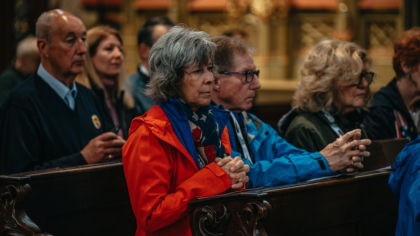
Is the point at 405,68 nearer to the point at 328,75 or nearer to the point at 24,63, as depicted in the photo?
the point at 328,75

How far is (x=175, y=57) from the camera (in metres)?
2.42

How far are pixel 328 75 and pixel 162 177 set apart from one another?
1.51m

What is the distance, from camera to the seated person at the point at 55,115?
322 centimetres

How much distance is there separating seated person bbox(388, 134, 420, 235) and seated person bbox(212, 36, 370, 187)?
327mm

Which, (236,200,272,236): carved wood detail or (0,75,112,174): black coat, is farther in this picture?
(0,75,112,174): black coat

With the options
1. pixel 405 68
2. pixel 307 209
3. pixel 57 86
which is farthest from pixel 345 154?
pixel 57 86

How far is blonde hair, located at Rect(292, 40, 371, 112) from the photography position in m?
3.46

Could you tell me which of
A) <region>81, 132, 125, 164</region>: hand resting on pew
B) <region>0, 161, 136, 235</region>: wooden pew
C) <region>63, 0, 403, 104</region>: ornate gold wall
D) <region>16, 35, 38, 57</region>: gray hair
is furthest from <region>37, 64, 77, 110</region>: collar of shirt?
<region>63, 0, 403, 104</region>: ornate gold wall

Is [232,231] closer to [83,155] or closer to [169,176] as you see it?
[169,176]

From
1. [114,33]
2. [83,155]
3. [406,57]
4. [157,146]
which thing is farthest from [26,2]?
[157,146]

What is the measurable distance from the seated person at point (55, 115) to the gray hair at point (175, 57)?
34.3 inches

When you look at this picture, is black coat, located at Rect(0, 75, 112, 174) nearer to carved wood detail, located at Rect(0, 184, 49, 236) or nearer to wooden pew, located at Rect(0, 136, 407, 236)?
wooden pew, located at Rect(0, 136, 407, 236)

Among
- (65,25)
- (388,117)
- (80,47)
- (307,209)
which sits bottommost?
(307,209)

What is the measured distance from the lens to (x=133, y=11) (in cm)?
952
